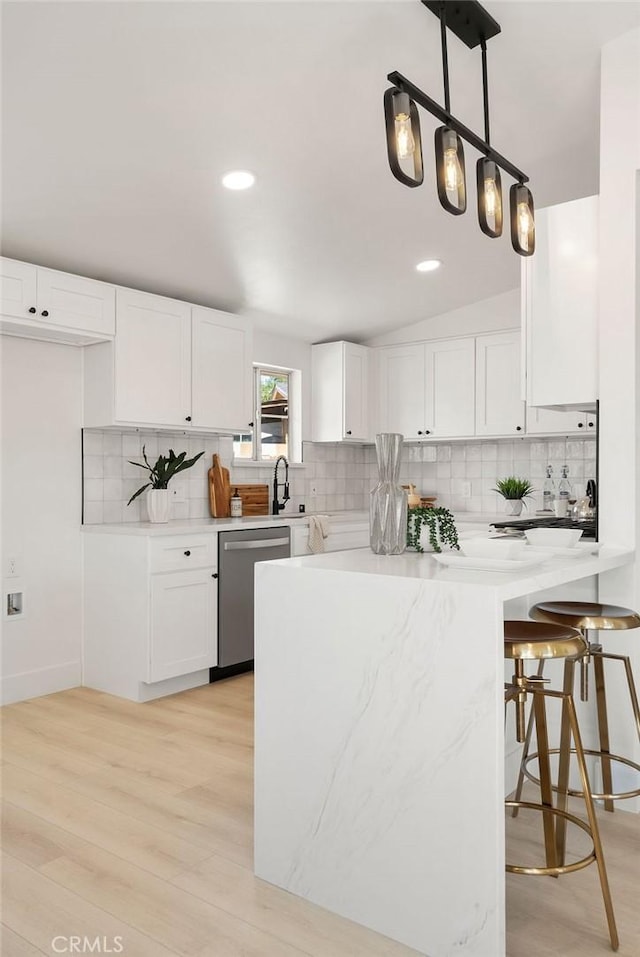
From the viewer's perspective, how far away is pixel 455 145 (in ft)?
7.02

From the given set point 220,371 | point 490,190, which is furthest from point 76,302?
point 490,190

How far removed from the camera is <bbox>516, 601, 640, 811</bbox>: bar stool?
2375 millimetres

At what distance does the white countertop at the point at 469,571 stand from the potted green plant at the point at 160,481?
2146 mm

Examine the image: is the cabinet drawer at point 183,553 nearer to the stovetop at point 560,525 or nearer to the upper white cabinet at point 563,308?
the stovetop at point 560,525

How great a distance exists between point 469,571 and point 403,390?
401 centimetres

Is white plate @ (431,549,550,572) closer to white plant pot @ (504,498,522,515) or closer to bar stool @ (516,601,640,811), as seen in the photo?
bar stool @ (516,601,640,811)

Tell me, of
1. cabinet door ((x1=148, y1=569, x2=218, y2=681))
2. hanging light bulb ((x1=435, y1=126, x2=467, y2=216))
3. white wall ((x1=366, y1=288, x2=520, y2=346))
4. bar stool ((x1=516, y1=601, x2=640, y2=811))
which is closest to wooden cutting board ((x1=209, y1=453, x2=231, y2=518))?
cabinet door ((x1=148, y1=569, x2=218, y2=681))

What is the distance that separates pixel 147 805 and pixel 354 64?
Result: 2872 millimetres

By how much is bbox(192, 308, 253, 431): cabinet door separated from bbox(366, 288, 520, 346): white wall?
1586 mm

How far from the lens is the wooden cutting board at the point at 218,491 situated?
5047mm

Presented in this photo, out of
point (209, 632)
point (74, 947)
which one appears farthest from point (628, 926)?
point (209, 632)

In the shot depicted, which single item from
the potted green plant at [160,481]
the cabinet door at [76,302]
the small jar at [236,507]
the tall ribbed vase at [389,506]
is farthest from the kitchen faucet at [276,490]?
the tall ribbed vase at [389,506]

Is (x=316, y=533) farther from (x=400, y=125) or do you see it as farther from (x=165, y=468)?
(x=400, y=125)

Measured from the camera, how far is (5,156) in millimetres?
3008
